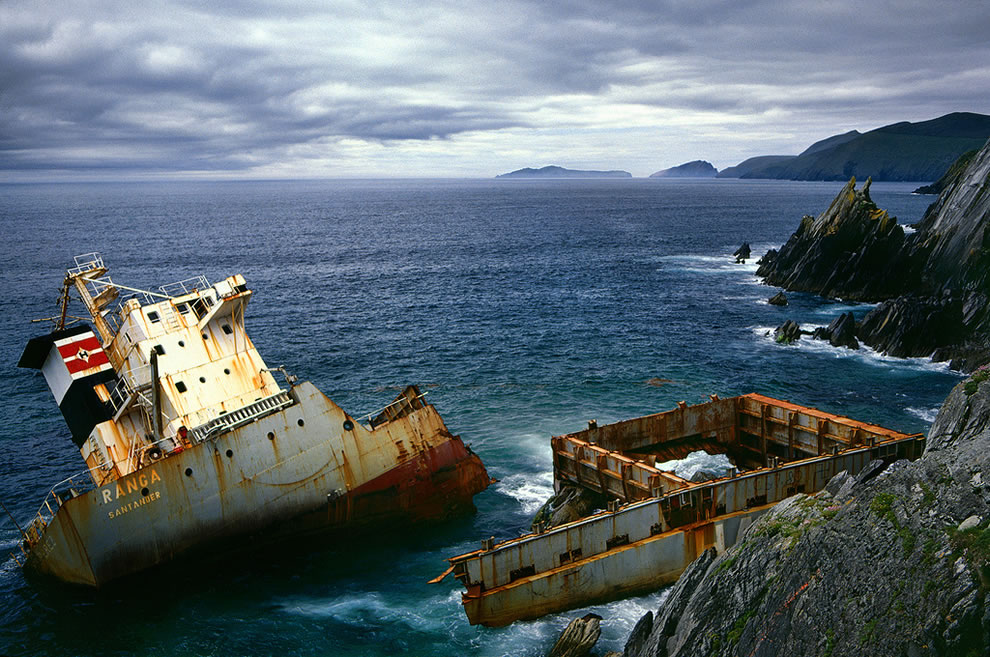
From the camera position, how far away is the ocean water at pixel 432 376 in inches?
882

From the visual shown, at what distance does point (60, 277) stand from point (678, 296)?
226ft

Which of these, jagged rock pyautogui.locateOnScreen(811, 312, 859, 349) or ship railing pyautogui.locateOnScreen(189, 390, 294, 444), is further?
jagged rock pyautogui.locateOnScreen(811, 312, 859, 349)

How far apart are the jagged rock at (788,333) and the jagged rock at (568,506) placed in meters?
30.7

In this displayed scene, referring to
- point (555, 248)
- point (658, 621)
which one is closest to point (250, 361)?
point (658, 621)

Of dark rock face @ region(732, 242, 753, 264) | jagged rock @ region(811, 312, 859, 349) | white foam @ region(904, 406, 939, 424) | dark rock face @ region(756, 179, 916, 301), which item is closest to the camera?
white foam @ region(904, 406, 939, 424)

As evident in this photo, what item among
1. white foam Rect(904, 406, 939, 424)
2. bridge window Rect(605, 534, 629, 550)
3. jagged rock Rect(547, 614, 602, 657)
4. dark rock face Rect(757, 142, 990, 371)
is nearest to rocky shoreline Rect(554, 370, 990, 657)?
jagged rock Rect(547, 614, 602, 657)

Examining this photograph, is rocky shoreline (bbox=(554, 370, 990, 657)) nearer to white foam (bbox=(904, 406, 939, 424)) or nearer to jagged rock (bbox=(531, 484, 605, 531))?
jagged rock (bbox=(531, 484, 605, 531))

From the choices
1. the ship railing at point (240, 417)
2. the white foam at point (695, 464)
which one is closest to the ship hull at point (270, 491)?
the ship railing at point (240, 417)

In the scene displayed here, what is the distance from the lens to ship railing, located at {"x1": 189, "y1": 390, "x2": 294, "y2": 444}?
25222 mm

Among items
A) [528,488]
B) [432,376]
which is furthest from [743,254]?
[528,488]

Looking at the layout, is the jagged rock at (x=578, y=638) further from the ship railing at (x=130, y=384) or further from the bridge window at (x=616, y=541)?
the ship railing at (x=130, y=384)

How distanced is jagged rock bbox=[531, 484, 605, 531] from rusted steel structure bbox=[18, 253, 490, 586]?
3.52 meters

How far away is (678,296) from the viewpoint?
71.0 m

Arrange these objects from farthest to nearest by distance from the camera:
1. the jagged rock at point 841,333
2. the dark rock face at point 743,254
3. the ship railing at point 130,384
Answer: the dark rock face at point 743,254 < the jagged rock at point 841,333 < the ship railing at point 130,384
